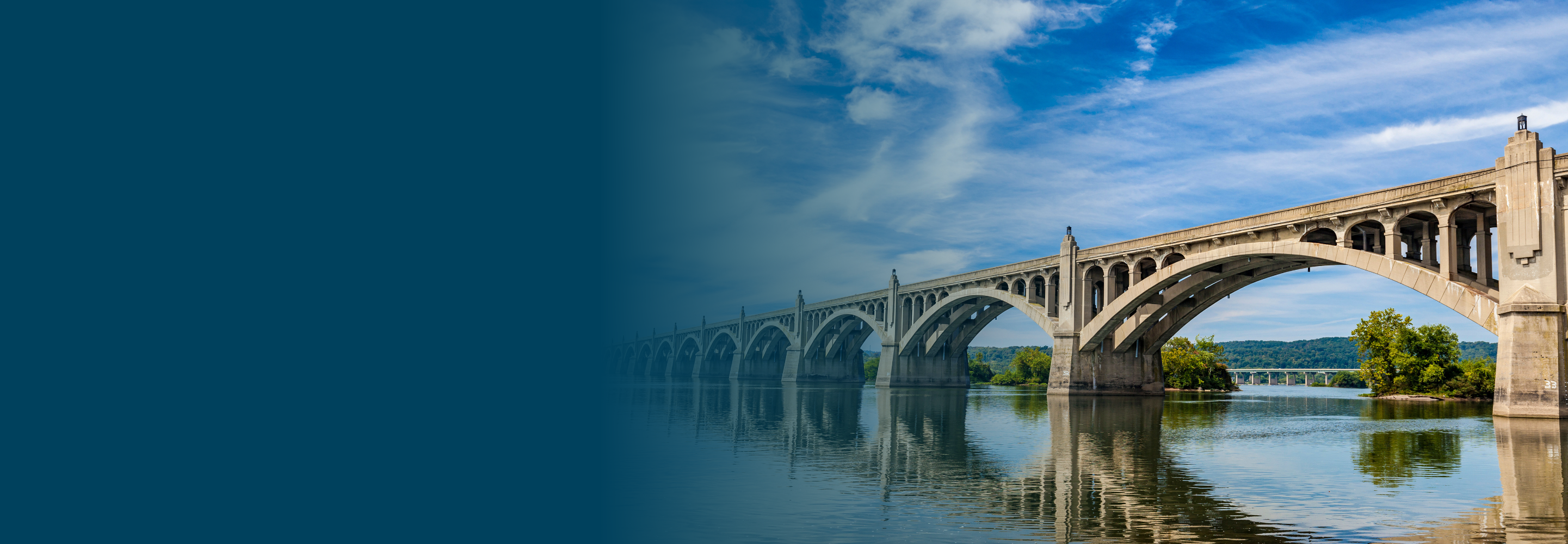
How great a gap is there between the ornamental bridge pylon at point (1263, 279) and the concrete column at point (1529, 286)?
5cm

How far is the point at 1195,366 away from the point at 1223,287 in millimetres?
39752

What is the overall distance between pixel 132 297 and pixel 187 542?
7221cm

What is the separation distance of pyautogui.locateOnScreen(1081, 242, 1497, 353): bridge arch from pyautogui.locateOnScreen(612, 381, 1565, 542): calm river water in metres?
6.12

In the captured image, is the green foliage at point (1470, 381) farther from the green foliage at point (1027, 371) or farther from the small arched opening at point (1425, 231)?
the green foliage at point (1027, 371)

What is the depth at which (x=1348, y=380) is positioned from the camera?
14512cm

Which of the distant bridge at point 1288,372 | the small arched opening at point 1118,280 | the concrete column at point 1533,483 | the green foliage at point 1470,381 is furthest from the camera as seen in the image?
the distant bridge at point 1288,372

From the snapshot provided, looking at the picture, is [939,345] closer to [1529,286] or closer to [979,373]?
[979,373]

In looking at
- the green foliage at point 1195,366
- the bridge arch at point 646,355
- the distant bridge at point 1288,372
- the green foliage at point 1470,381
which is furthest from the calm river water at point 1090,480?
the bridge arch at point 646,355

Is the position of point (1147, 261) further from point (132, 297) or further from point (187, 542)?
point (132, 297)

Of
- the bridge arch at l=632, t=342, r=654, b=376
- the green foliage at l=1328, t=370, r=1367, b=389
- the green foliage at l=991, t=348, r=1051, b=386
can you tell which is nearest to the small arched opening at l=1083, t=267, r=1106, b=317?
the green foliage at l=991, t=348, r=1051, b=386

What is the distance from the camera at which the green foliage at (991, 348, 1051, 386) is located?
126812mm

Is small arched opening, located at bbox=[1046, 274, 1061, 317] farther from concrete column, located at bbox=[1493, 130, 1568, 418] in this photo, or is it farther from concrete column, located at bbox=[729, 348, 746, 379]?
concrete column, located at bbox=[729, 348, 746, 379]

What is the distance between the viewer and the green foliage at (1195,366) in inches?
3718

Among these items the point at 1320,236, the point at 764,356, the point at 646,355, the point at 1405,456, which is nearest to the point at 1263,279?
the point at 1320,236
